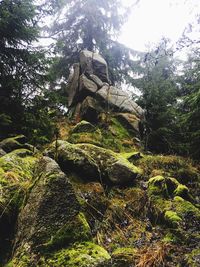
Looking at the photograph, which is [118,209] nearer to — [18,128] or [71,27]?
[18,128]

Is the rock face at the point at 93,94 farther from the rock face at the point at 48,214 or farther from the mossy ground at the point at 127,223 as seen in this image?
the rock face at the point at 48,214

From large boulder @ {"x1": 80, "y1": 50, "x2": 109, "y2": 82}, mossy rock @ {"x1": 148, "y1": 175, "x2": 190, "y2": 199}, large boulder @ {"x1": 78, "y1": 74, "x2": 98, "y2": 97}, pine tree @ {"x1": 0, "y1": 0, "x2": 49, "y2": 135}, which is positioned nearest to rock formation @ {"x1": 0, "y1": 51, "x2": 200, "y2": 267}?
mossy rock @ {"x1": 148, "y1": 175, "x2": 190, "y2": 199}

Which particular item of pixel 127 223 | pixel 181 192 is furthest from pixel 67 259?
pixel 181 192

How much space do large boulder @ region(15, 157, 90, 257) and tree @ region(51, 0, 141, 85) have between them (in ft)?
55.0

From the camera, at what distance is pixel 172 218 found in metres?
5.42

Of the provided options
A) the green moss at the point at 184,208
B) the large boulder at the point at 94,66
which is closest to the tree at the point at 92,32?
the large boulder at the point at 94,66

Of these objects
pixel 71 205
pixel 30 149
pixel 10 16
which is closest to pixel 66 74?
pixel 10 16

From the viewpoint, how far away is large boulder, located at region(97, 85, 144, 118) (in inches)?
570

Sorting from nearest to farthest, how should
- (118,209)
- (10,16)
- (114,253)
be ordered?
(114,253), (118,209), (10,16)

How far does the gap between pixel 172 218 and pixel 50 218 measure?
2714 millimetres

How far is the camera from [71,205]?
4023mm

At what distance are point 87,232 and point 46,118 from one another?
6638 millimetres

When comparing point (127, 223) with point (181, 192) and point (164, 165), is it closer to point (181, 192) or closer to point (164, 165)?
point (181, 192)

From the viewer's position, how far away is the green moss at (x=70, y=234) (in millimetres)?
3605
